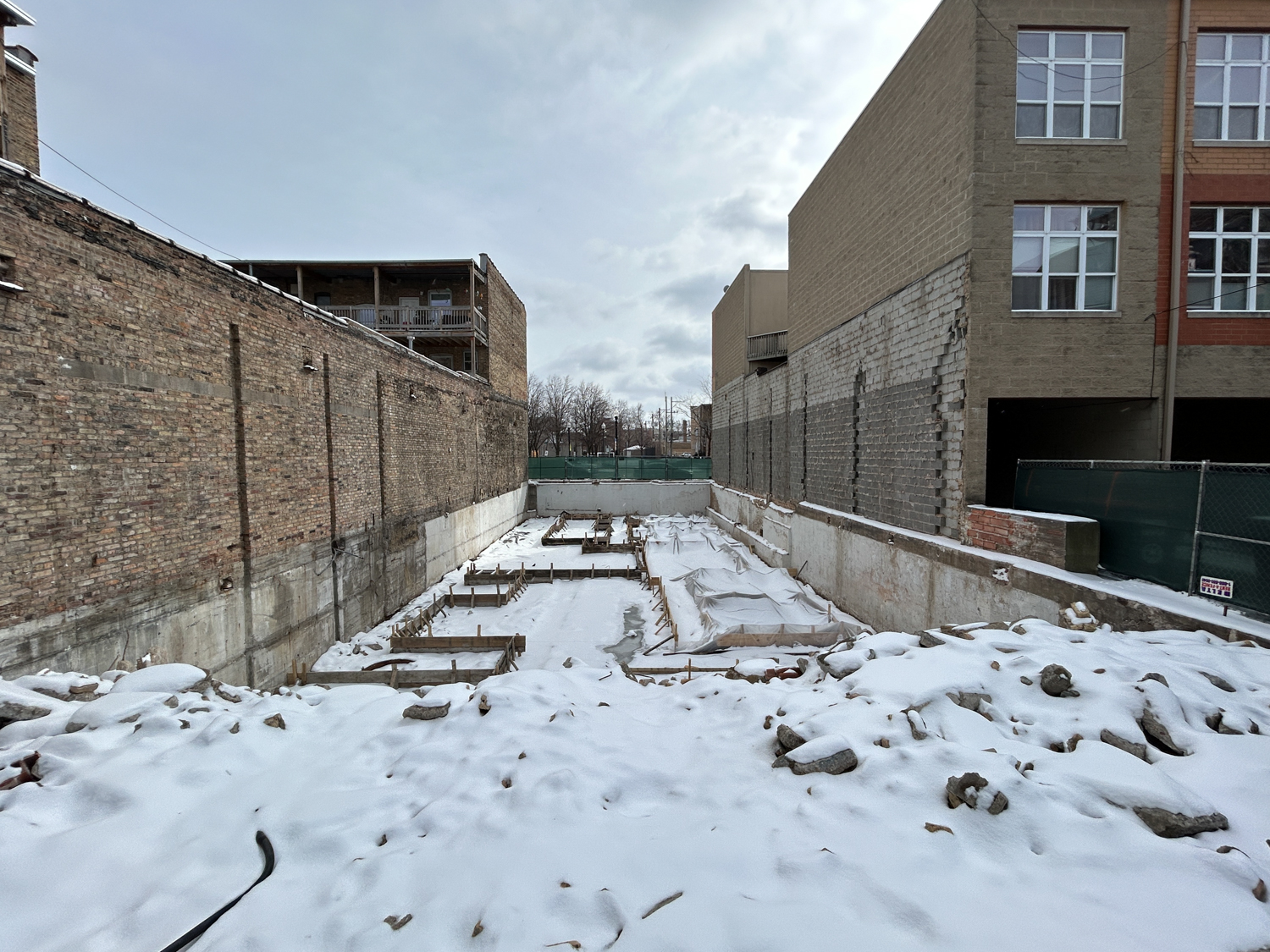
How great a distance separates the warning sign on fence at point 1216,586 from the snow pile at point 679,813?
1001 mm

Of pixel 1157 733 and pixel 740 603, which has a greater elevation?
pixel 1157 733

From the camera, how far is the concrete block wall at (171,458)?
6.03 m

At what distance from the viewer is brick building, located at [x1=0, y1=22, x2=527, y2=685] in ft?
19.7

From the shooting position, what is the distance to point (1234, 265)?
9172 millimetres

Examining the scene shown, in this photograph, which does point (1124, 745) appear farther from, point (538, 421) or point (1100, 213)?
point (538, 421)

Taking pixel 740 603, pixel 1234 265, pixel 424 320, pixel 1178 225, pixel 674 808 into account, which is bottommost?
pixel 740 603

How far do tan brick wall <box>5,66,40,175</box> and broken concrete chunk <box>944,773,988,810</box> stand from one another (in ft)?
66.8

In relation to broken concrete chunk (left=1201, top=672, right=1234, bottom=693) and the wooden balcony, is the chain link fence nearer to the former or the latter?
broken concrete chunk (left=1201, top=672, right=1234, bottom=693)

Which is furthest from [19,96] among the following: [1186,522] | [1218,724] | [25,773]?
[1186,522]

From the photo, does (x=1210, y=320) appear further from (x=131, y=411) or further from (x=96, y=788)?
(x=131, y=411)

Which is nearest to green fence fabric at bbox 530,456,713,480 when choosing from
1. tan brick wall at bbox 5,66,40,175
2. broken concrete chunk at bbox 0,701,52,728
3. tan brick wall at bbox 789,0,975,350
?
tan brick wall at bbox 789,0,975,350

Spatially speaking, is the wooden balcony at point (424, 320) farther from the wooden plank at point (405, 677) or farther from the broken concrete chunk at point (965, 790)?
the broken concrete chunk at point (965, 790)

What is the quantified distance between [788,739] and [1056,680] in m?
2.34

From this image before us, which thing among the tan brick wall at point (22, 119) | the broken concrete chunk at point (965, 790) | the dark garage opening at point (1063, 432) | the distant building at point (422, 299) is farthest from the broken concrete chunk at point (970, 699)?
the distant building at point (422, 299)
